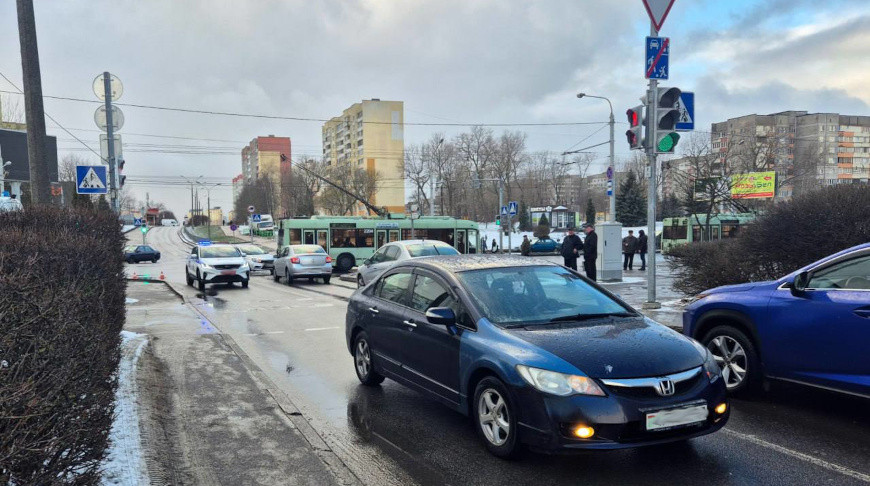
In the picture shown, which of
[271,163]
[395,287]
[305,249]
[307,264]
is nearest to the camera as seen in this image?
[395,287]

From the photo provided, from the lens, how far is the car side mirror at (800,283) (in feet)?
17.2

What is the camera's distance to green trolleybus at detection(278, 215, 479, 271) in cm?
2981

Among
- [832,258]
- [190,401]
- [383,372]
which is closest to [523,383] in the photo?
[383,372]

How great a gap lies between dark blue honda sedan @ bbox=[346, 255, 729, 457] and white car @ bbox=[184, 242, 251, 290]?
1480 centimetres

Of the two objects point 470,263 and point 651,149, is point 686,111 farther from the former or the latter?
point 470,263

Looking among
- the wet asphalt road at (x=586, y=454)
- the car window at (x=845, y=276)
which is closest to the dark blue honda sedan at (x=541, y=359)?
the wet asphalt road at (x=586, y=454)

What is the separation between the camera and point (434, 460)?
439 centimetres

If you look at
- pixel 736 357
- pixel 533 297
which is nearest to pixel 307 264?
pixel 533 297

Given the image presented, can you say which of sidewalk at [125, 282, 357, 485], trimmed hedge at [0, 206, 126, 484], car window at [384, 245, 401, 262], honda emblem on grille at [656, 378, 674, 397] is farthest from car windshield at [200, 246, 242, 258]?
honda emblem on grille at [656, 378, 674, 397]

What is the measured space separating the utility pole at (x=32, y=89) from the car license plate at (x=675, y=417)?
942cm

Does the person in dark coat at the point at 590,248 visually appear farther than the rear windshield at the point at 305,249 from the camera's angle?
No

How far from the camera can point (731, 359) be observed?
5.92 metres

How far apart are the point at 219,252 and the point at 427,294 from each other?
16837 mm

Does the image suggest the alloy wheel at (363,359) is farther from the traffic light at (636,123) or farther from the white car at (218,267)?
the white car at (218,267)
